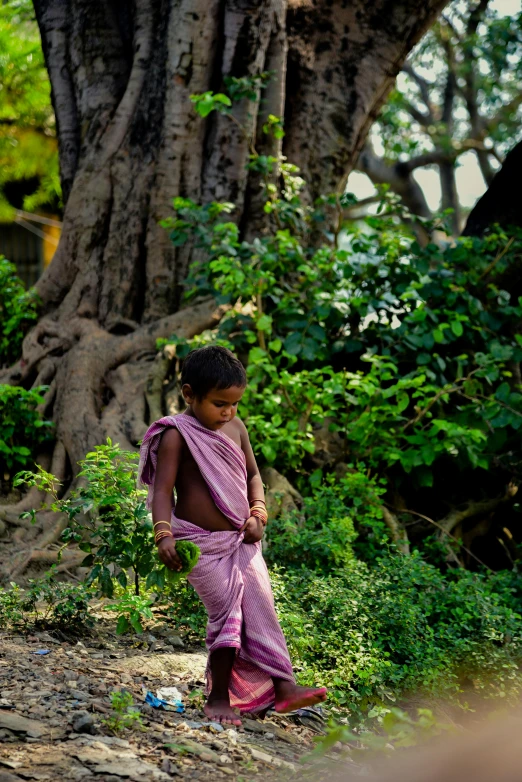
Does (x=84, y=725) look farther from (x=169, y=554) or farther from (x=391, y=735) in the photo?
(x=391, y=735)

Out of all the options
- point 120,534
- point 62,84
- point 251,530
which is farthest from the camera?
point 62,84

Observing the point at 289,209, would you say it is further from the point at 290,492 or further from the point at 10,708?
the point at 10,708

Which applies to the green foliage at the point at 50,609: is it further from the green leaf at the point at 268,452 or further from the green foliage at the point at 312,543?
the green leaf at the point at 268,452

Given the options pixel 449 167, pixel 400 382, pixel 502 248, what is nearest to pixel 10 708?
pixel 400 382

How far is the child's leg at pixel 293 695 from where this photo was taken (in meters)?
3.52

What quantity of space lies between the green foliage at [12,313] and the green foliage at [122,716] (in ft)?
15.5

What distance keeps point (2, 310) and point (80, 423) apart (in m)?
1.73

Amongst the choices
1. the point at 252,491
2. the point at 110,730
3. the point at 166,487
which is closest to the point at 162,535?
the point at 166,487

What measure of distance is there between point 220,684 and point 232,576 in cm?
40

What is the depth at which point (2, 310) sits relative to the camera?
7.70 metres

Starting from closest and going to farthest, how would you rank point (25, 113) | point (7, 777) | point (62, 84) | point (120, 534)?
point (7, 777) < point (120, 534) < point (62, 84) < point (25, 113)

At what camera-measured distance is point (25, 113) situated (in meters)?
14.3

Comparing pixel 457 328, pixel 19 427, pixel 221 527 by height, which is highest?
pixel 457 328

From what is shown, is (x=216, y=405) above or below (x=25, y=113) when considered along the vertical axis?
below
